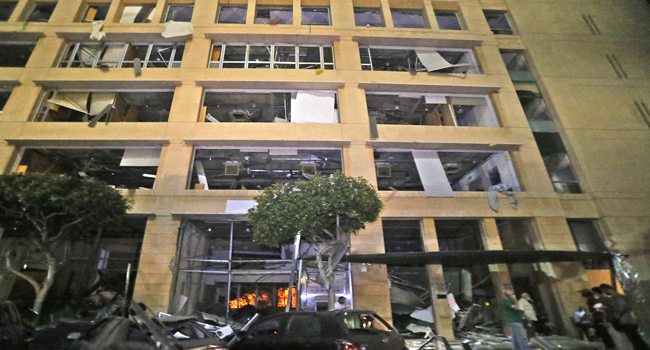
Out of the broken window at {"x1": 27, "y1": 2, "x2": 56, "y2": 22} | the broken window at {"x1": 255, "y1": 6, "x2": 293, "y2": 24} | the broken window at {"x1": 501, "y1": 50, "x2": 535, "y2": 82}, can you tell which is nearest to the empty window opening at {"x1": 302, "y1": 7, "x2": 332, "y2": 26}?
the broken window at {"x1": 255, "y1": 6, "x2": 293, "y2": 24}

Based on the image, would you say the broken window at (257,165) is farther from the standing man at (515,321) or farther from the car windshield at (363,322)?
the standing man at (515,321)

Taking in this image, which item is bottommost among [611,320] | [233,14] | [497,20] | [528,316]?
[611,320]

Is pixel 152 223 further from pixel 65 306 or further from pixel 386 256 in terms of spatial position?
pixel 386 256

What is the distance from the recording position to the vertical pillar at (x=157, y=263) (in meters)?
12.2

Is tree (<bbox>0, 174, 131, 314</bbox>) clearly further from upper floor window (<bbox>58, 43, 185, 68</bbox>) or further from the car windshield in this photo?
the car windshield

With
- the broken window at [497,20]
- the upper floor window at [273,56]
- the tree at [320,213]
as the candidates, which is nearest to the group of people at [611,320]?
the tree at [320,213]

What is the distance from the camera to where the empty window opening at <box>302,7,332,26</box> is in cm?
1980

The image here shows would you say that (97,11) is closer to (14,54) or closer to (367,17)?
(14,54)

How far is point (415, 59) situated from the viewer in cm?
1872

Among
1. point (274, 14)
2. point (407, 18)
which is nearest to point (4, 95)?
point (274, 14)

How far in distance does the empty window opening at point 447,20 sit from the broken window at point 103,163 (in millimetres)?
18631

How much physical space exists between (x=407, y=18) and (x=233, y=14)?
11167 mm

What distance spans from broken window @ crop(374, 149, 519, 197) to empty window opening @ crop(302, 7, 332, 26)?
9.80 m

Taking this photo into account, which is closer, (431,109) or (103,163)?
(103,163)
